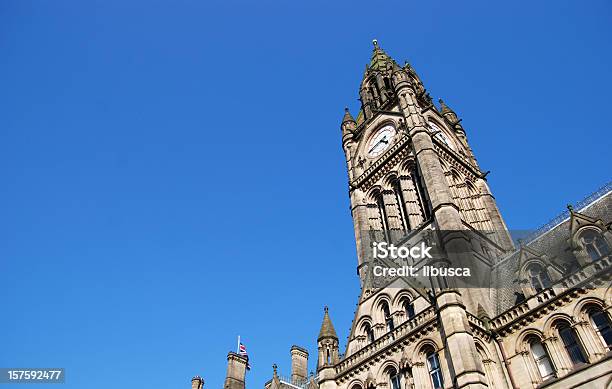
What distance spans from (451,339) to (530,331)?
12.2ft

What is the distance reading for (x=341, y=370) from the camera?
1023 inches

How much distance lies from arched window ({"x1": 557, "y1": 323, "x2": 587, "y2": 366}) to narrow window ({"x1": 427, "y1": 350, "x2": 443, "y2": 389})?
17.4 ft

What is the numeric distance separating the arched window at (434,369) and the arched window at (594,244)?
8.26 m

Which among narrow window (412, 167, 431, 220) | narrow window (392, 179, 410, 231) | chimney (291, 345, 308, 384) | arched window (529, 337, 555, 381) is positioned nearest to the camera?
arched window (529, 337, 555, 381)

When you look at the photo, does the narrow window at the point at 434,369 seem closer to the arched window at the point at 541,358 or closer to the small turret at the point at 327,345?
the arched window at the point at 541,358

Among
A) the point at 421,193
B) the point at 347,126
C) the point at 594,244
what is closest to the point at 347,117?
the point at 347,126

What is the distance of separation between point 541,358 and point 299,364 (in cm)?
2083

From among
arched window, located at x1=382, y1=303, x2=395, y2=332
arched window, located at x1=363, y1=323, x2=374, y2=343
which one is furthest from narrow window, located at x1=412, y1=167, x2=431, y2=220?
arched window, located at x1=363, y1=323, x2=374, y2=343

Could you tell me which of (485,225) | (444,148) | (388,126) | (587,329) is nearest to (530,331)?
(587,329)

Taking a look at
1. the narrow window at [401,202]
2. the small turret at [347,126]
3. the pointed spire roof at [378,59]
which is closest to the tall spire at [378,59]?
the pointed spire roof at [378,59]

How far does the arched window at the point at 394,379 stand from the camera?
2300cm

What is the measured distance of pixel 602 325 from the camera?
19.4 metres

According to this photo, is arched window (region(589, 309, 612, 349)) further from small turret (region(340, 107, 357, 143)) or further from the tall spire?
the tall spire

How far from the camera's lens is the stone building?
20125mm
